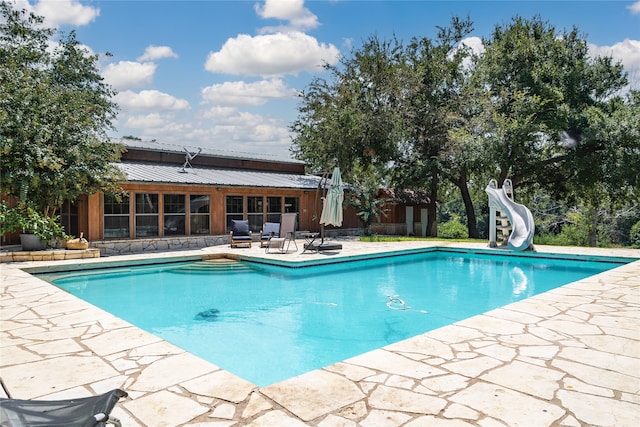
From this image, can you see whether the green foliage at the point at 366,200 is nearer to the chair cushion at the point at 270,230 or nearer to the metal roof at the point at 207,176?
the metal roof at the point at 207,176

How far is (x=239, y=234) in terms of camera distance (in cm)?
1391

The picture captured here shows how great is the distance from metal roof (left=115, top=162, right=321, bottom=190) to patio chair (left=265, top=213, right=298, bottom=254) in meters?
2.60

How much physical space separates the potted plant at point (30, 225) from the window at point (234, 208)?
18.2ft

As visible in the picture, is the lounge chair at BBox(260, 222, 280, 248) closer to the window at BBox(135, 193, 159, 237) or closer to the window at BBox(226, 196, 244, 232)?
the window at BBox(226, 196, 244, 232)

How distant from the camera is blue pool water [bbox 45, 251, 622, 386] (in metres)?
5.39

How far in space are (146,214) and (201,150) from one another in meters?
5.27

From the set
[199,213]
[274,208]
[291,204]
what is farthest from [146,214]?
[291,204]

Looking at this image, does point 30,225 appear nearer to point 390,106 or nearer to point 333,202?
point 333,202

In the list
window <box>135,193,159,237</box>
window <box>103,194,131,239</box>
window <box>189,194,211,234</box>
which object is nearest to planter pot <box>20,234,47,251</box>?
window <box>103,194,131,239</box>

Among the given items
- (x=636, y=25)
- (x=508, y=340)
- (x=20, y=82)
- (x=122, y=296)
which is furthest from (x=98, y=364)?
(x=636, y=25)

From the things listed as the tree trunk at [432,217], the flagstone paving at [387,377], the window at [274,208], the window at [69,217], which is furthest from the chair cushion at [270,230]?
the flagstone paving at [387,377]

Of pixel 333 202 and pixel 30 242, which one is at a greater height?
pixel 333 202

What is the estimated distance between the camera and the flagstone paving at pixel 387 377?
8.79ft

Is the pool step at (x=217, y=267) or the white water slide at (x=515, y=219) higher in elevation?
the white water slide at (x=515, y=219)
